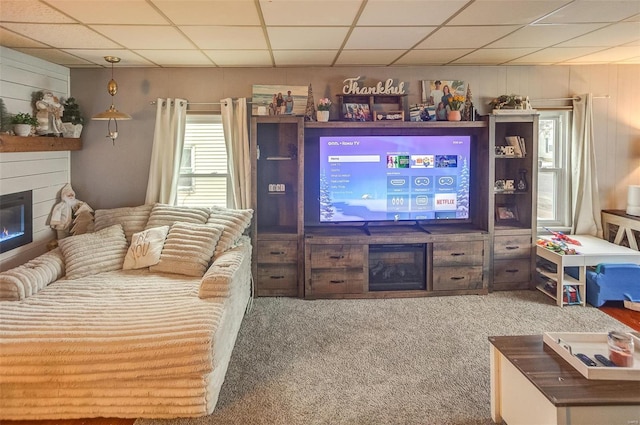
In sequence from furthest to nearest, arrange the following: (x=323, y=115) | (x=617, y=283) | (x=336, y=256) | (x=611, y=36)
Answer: (x=323, y=115) → (x=336, y=256) → (x=617, y=283) → (x=611, y=36)

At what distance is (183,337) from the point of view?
2252 millimetres

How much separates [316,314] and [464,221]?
1.88 m

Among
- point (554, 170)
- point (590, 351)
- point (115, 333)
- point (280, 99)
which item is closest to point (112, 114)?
point (280, 99)

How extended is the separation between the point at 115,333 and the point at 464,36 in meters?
3.14

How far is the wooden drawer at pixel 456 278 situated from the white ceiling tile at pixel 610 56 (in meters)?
2.29

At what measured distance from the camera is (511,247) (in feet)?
13.9

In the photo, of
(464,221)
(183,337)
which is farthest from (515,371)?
(464,221)

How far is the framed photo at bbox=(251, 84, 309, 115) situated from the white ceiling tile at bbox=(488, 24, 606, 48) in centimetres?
182

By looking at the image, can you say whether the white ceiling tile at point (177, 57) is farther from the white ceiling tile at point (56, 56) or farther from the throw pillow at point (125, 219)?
the throw pillow at point (125, 219)

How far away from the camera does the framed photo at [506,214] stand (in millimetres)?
4559

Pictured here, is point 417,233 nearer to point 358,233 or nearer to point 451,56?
point 358,233

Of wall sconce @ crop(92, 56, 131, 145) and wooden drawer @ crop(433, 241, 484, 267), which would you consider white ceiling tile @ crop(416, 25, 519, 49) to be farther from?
wall sconce @ crop(92, 56, 131, 145)

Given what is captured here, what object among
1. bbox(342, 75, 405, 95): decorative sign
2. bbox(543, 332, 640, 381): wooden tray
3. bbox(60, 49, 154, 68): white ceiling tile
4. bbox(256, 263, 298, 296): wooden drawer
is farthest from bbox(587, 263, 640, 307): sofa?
bbox(60, 49, 154, 68): white ceiling tile

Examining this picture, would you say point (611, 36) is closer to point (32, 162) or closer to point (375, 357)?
point (375, 357)
